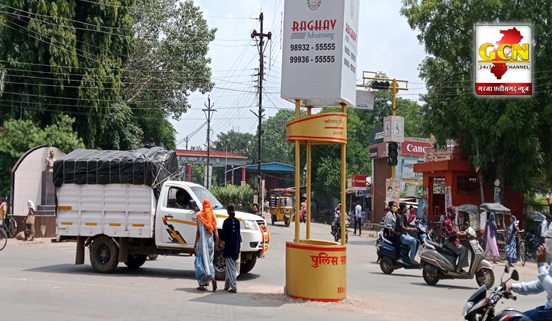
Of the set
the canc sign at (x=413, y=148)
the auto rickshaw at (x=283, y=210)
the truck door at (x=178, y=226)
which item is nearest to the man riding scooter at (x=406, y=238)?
the truck door at (x=178, y=226)

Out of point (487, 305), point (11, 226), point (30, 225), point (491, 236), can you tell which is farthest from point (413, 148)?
point (487, 305)

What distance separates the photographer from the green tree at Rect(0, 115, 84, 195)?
32031 mm

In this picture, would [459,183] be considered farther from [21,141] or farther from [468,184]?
[21,141]

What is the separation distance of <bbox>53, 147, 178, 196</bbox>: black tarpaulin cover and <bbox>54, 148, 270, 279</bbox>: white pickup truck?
12 cm

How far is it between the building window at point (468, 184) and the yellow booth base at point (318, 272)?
2476cm

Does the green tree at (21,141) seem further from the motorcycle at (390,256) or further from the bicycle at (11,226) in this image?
the motorcycle at (390,256)

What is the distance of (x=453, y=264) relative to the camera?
624 inches

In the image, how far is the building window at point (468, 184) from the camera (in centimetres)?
3531

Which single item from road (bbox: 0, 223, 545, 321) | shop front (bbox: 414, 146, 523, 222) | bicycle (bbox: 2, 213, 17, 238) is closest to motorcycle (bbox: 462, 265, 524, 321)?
road (bbox: 0, 223, 545, 321)

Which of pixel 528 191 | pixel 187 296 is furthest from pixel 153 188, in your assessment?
pixel 528 191

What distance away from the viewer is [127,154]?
16.5 meters

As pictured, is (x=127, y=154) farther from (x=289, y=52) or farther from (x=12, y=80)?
(x=12, y=80)

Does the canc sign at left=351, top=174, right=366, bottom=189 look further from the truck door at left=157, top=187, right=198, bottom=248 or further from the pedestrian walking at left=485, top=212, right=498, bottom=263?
the truck door at left=157, top=187, right=198, bottom=248

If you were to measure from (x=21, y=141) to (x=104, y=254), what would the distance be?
1809cm
